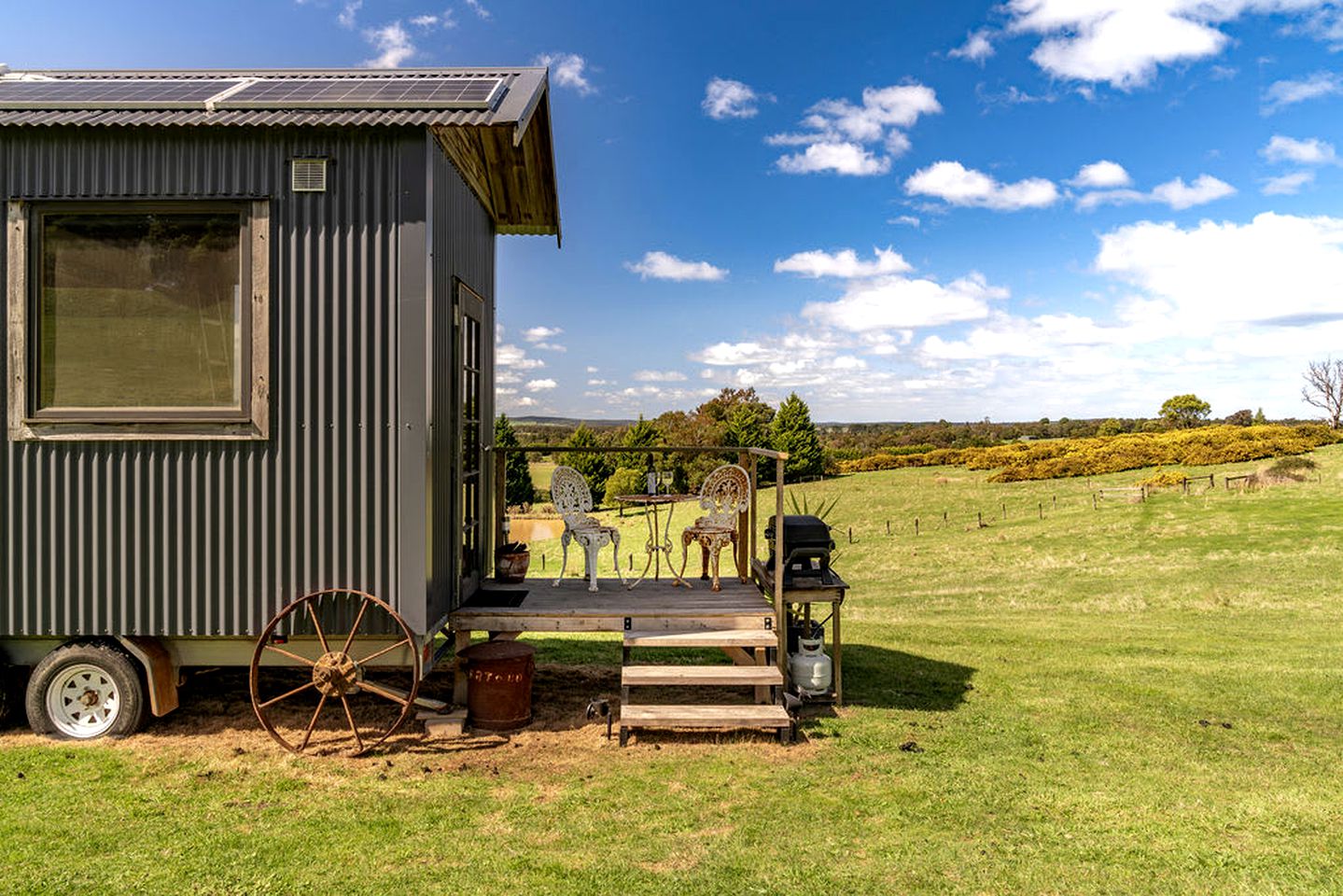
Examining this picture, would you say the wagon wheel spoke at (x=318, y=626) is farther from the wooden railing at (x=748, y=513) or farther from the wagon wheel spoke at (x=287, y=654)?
the wooden railing at (x=748, y=513)

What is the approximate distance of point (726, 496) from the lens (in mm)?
7324

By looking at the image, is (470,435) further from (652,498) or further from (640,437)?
(640,437)

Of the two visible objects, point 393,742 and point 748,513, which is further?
point 748,513

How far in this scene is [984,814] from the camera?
454cm

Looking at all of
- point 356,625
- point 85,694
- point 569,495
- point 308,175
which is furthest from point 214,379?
point 569,495

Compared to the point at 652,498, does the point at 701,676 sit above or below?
below

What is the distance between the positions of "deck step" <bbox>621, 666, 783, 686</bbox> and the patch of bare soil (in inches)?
15.0

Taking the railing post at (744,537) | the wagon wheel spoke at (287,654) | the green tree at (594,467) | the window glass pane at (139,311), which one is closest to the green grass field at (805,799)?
the wagon wheel spoke at (287,654)

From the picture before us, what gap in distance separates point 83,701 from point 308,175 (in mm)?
4013

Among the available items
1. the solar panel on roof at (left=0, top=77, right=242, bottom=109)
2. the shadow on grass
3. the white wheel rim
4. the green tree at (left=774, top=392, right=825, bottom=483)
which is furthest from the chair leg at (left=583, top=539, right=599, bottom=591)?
the green tree at (left=774, top=392, right=825, bottom=483)

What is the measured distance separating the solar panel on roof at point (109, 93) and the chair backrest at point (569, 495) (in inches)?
155

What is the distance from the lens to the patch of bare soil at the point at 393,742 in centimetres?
518

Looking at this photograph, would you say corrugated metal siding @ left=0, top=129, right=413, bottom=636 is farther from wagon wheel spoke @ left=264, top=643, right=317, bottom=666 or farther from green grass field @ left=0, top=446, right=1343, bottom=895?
green grass field @ left=0, top=446, right=1343, bottom=895

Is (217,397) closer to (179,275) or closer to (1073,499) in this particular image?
(179,275)
